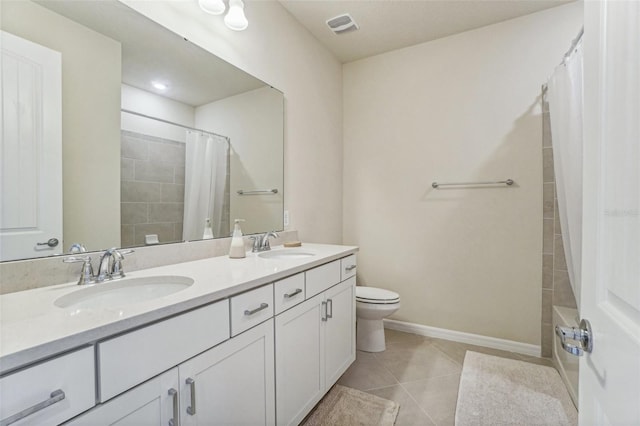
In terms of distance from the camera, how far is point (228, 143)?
5.71ft

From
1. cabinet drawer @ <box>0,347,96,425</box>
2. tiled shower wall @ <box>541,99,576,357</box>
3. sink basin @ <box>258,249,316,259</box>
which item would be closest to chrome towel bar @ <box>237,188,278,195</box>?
sink basin @ <box>258,249,316,259</box>

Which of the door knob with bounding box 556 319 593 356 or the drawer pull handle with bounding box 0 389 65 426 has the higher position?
the door knob with bounding box 556 319 593 356

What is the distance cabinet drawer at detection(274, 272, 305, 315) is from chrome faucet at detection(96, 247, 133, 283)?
59 cm

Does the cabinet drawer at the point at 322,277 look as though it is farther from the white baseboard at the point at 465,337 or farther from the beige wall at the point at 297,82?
the white baseboard at the point at 465,337

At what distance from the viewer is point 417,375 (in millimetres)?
1979

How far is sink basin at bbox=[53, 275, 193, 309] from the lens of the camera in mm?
967

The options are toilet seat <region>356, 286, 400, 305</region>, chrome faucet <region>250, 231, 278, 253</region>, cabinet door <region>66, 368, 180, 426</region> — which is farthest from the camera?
toilet seat <region>356, 286, 400, 305</region>

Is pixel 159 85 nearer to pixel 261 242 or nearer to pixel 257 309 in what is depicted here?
pixel 261 242

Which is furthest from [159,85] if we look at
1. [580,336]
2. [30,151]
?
[580,336]

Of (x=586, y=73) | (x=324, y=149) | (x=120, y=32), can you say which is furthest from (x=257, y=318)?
(x=324, y=149)

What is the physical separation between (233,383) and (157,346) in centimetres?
37

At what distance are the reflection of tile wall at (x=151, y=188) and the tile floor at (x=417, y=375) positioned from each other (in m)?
1.44

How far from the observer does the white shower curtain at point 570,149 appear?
5.07 ft

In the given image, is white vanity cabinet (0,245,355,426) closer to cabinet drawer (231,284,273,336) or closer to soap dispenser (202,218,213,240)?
cabinet drawer (231,284,273,336)
